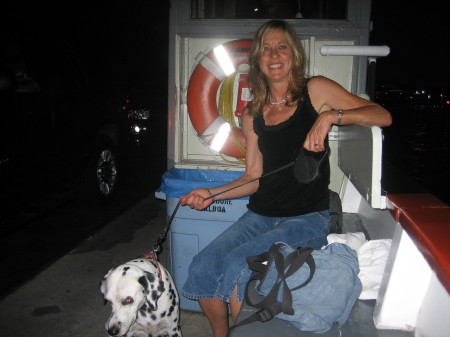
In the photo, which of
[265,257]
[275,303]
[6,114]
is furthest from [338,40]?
[6,114]

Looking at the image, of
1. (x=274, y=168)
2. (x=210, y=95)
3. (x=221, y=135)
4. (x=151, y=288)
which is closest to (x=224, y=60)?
(x=210, y=95)

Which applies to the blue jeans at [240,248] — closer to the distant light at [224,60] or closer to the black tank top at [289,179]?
the black tank top at [289,179]

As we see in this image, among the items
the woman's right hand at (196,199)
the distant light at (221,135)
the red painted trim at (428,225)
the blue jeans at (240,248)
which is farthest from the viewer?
the distant light at (221,135)

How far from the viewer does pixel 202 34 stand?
114 inches

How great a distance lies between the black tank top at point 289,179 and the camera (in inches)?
79.7

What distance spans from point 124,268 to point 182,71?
1599mm

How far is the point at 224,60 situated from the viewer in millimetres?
2824

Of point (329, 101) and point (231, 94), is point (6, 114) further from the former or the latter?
point (329, 101)

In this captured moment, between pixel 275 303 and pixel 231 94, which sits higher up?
pixel 231 94

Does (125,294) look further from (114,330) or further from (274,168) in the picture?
(274,168)

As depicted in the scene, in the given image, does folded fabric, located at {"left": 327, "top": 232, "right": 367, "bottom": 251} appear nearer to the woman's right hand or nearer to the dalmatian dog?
the woman's right hand

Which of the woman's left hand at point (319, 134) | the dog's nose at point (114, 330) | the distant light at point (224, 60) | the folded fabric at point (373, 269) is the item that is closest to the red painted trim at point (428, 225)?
the folded fabric at point (373, 269)

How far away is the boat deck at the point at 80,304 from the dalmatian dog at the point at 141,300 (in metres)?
0.42

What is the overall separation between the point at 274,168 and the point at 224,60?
1081mm
